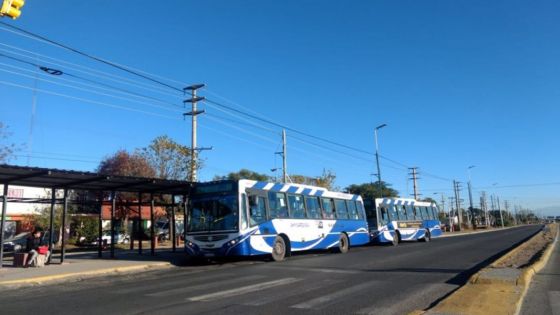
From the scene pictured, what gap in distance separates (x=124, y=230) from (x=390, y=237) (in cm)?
2182

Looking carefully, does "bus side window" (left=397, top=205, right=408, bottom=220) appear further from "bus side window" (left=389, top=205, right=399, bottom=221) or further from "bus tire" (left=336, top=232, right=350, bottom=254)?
"bus tire" (left=336, top=232, right=350, bottom=254)

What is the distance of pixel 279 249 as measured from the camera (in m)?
20.3

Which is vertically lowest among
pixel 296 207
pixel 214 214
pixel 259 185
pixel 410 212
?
pixel 214 214

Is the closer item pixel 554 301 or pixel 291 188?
pixel 554 301

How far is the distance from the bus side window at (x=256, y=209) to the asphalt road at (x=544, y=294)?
31.8ft

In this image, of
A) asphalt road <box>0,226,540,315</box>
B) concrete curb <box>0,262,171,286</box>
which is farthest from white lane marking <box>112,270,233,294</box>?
concrete curb <box>0,262,171,286</box>

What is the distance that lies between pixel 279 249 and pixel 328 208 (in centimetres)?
539

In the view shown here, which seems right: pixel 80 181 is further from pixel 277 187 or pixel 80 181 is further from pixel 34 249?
pixel 277 187

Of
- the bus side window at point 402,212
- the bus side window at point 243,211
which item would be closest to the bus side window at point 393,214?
the bus side window at point 402,212

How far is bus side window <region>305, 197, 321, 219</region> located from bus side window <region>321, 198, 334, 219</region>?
0.59m

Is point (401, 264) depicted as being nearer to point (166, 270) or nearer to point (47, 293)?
point (166, 270)

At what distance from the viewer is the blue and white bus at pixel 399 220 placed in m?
31.1

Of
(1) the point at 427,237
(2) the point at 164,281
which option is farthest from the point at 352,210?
(2) the point at 164,281

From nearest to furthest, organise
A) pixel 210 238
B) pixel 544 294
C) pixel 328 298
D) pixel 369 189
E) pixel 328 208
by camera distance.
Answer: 1. pixel 328 298
2. pixel 544 294
3. pixel 210 238
4. pixel 328 208
5. pixel 369 189
